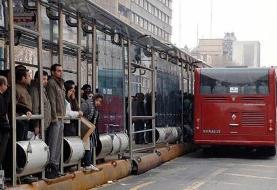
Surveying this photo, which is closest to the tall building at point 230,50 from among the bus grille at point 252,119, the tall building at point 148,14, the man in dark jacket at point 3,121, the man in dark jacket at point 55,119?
the tall building at point 148,14

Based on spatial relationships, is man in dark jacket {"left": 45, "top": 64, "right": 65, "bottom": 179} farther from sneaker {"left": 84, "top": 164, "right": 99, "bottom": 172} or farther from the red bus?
the red bus

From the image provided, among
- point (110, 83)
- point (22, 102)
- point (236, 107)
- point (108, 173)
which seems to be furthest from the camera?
point (236, 107)

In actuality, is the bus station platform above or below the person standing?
below

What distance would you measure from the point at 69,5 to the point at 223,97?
30.3 ft

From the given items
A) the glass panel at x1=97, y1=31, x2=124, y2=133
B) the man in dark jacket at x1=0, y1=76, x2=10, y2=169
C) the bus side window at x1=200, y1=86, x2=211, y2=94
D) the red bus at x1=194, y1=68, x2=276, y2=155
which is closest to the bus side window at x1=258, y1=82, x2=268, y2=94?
the red bus at x1=194, y1=68, x2=276, y2=155

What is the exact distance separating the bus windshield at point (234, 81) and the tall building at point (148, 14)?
187ft

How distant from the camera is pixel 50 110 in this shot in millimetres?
9477

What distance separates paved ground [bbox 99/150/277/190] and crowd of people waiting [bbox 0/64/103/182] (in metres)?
1.37

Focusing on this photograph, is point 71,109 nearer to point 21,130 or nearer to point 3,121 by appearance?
point 21,130

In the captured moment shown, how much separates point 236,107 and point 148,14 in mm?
87210

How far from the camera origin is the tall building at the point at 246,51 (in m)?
134

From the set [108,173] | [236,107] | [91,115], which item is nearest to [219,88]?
[236,107]

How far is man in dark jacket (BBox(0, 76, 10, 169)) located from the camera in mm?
7879

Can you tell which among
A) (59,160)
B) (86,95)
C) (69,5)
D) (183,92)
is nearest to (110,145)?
(86,95)
